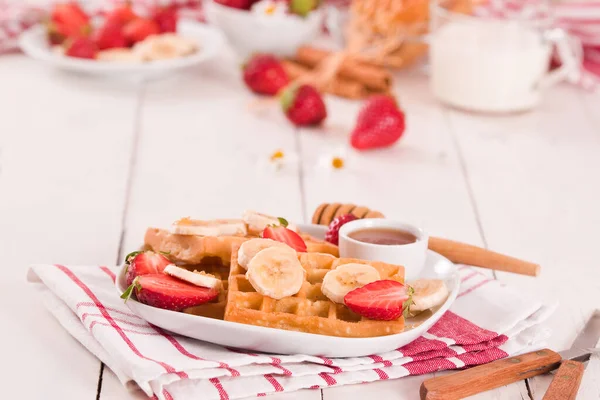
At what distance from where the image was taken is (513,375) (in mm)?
1283

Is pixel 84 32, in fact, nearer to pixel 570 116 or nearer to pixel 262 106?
pixel 262 106

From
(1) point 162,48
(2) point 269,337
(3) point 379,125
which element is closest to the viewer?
(2) point 269,337

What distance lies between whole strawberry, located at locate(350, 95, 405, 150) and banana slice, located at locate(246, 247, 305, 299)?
1060 mm

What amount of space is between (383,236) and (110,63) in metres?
1.45

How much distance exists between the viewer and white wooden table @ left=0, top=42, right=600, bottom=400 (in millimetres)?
1429

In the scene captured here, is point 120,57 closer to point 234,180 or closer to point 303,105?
point 303,105

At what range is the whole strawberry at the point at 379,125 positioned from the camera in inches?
91.5

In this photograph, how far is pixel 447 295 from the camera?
4.58 feet

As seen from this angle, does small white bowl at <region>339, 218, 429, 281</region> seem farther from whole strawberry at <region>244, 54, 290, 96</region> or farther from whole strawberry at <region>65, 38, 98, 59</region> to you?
whole strawberry at <region>65, 38, 98, 59</region>

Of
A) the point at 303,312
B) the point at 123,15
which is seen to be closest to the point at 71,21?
the point at 123,15

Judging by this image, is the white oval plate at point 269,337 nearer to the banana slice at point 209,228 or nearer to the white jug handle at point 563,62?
the banana slice at point 209,228

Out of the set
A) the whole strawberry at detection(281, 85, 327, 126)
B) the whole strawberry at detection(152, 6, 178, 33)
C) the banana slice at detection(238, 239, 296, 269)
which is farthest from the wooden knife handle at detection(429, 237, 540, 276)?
the whole strawberry at detection(152, 6, 178, 33)

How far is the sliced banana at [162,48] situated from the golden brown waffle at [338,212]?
129 centimetres

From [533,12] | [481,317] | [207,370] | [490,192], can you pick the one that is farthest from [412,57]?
[207,370]
